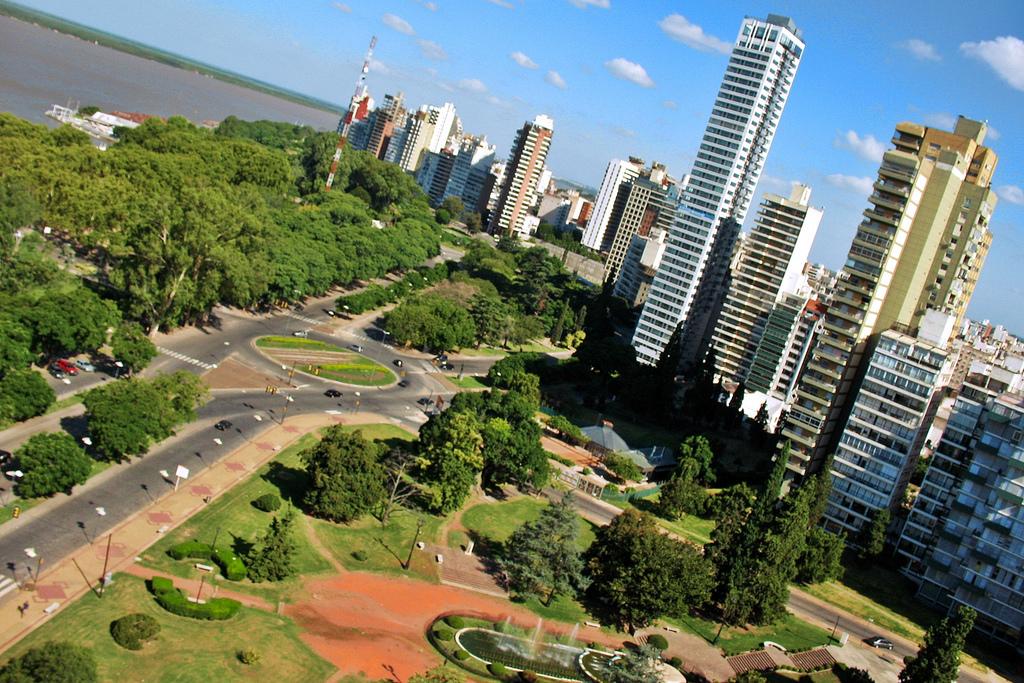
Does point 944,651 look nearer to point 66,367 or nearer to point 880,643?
point 880,643

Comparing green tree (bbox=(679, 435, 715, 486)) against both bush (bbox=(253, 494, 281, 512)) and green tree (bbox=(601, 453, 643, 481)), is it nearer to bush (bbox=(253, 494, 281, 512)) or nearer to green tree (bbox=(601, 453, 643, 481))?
green tree (bbox=(601, 453, 643, 481))

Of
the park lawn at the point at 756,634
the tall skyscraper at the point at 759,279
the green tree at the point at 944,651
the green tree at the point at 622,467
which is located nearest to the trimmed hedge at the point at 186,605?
the park lawn at the point at 756,634

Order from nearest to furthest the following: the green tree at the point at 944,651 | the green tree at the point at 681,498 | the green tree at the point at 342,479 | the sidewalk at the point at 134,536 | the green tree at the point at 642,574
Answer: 1. the sidewalk at the point at 134,536
2. the green tree at the point at 944,651
3. the green tree at the point at 642,574
4. the green tree at the point at 342,479
5. the green tree at the point at 681,498

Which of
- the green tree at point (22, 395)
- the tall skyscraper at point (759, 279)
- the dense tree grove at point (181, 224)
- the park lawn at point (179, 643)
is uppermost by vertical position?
the tall skyscraper at point (759, 279)

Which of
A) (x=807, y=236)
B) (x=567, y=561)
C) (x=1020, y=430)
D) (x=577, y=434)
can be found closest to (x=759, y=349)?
(x=807, y=236)

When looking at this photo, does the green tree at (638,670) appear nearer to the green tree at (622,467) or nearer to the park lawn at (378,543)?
the park lawn at (378,543)

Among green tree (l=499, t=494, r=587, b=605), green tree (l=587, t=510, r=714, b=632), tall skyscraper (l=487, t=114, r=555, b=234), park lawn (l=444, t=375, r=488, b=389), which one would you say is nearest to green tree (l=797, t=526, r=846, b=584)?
green tree (l=587, t=510, r=714, b=632)
